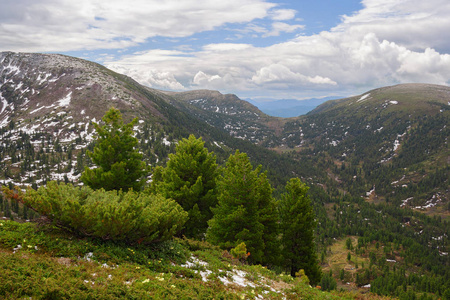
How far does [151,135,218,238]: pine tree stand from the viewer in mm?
25072

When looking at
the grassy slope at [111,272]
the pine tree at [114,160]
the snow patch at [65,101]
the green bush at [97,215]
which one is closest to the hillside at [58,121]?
the snow patch at [65,101]

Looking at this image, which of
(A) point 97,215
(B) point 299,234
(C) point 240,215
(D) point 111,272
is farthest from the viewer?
(B) point 299,234

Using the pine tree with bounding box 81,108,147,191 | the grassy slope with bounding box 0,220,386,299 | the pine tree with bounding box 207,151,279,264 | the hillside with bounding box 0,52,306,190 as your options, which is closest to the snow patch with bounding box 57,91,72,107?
the hillside with bounding box 0,52,306,190

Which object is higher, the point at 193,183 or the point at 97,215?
the point at 97,215

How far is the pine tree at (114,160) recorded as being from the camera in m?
24.9

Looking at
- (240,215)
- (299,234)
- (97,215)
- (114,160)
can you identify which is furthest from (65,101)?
(97,215)

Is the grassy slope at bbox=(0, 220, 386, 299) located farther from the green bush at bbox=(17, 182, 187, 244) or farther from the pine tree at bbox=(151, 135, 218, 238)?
the pine tree at bbox=(151, 135, 218, 238)

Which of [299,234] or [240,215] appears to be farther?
[299,234]

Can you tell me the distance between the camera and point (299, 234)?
27.9 m

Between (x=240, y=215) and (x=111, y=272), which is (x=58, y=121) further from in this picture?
(x=111, y=272)

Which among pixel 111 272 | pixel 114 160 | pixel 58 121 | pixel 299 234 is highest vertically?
pixel 58 121

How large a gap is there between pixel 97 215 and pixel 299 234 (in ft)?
77.5

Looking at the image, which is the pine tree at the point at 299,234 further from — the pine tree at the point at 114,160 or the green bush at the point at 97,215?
the green bush at the point at 97,215

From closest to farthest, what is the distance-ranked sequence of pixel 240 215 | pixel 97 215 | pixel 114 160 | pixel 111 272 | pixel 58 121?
pixel 111 272 < pixel 97 215 < pixel 240 215 < pixel 114 160 < pixel 58 121
